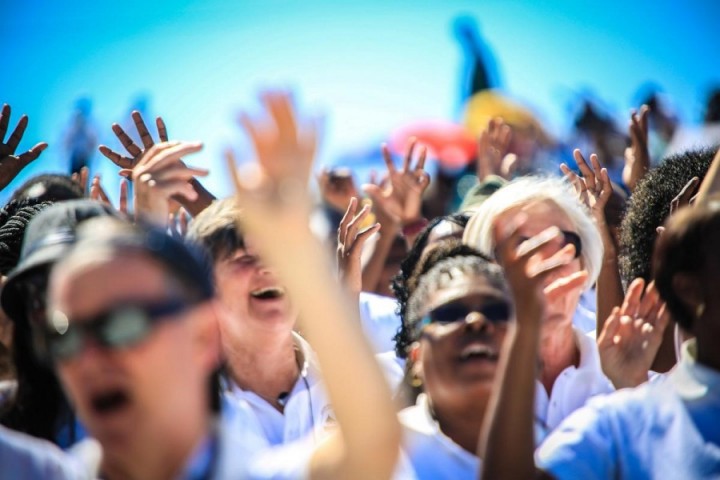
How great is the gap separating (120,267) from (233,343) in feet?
5.05

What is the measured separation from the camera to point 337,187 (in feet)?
19.0

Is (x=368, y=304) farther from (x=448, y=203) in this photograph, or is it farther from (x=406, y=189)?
(x=448, y=203)

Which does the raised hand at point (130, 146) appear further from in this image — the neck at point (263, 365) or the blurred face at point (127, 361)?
the blurred face at point (127, 361)

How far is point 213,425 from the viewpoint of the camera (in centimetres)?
192

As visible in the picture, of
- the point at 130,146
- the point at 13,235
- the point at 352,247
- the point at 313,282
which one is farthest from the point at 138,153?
the point at 313,282

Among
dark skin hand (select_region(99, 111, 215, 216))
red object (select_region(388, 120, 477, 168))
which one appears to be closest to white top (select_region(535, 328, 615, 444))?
dark skin hand (select_region(99, 111, 215, 216))

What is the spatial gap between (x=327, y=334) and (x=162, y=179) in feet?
5.62

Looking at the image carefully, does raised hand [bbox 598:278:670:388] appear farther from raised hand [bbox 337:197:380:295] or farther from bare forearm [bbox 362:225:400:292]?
bare forearm [bbox 362:225:400:292]

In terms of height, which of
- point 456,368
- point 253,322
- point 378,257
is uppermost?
point 378,257

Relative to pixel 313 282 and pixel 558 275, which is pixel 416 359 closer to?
pixel 558 275

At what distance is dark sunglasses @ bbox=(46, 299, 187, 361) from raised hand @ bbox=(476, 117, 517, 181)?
3.63m

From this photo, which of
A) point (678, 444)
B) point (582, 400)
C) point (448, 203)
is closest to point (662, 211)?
point (582, 400)

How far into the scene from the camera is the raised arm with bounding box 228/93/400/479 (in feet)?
5.23

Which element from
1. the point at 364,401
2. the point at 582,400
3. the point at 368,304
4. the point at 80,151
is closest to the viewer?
the point at 364,401
